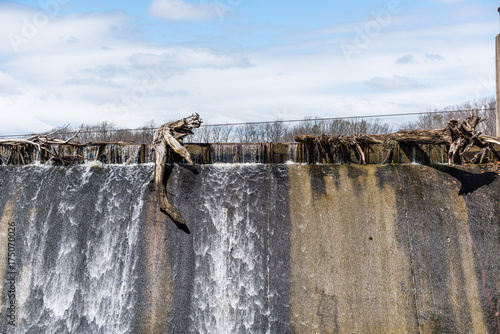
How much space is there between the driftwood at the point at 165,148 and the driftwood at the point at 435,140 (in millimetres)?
3414

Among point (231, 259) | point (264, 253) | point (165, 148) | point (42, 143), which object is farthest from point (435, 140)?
point (42, 143)

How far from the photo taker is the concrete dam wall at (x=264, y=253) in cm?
1149

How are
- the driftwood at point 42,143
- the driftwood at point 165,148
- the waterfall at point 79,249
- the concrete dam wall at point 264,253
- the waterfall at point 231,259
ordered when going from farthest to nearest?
1. the driftwood at point 42,143
2. the driftwood at point 165,148
3. the waterfall at point 79,249
4. the waterfall at point 231,259
5. the concrete dam wall at point 264,253

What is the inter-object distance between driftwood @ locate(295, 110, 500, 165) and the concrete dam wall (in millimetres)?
553

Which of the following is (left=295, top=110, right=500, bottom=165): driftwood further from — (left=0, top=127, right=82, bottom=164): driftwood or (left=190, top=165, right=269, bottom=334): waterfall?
(left=0, top=127, right=82, bottom=164): driftwood

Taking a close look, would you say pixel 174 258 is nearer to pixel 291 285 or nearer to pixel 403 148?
pixel 291 285

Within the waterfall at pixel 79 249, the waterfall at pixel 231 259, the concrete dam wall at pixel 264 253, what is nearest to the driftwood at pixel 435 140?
the concrete dam wall at pixel 264 253

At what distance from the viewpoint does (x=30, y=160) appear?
619 inches

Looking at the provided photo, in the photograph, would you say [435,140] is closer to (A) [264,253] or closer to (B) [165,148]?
(A) [264,253]

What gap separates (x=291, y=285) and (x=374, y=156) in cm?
480

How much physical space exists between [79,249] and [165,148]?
3782 mm

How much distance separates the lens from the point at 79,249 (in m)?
12.9

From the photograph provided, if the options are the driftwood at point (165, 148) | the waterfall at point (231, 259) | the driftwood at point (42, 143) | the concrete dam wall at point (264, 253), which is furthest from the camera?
the driftwood at point (42, 143)

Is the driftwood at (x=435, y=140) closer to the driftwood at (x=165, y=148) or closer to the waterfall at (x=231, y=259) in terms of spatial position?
the waterfall at (x=231, y=259)
